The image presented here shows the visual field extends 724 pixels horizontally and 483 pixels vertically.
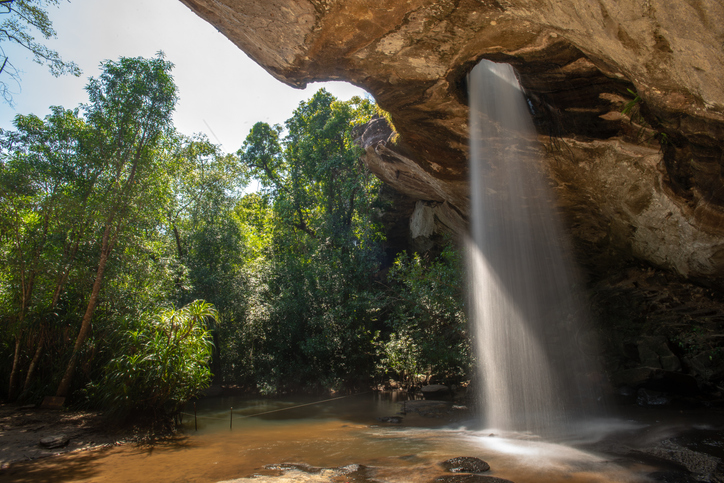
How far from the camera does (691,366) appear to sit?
828 cm

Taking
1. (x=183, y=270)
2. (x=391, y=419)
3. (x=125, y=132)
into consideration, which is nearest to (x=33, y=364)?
(x=125, y=132)

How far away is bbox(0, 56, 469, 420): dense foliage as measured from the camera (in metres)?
7.65

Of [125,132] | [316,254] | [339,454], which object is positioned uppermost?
[125,132]

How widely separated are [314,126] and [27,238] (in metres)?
10.8

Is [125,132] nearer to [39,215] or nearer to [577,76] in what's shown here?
[39,215]

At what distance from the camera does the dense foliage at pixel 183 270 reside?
7.65 m

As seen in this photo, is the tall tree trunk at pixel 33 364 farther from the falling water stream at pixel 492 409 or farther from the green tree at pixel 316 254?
the green tree at pixel 316 254

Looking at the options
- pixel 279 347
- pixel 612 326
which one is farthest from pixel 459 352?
pixel 279 347

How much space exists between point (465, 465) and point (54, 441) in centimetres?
560

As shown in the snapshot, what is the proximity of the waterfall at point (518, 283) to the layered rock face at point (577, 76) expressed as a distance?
0.44 metres

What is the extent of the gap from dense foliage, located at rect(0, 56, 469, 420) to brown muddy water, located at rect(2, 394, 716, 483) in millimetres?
1218

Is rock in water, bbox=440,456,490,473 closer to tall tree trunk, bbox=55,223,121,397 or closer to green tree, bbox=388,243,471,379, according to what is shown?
green tree, bbox=388,243,471,379

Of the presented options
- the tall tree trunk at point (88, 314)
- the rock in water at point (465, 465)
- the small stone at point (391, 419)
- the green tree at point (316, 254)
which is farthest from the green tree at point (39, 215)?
the rock in water at point (465, 465)

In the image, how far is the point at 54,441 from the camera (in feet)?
18.1
